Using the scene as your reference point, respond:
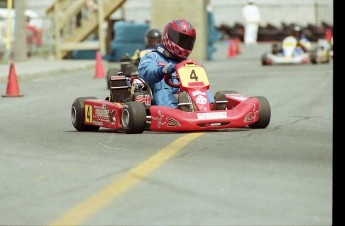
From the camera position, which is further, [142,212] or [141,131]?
[141,131]

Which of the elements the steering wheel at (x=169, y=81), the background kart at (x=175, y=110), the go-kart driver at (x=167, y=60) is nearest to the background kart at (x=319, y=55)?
the background kart at (x=175, y=110)

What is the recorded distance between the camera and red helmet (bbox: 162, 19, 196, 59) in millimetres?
12016

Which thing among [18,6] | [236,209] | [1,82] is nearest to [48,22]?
[18,6]

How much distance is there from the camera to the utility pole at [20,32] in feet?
94.8

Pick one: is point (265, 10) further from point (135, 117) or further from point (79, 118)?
point (135, 117)

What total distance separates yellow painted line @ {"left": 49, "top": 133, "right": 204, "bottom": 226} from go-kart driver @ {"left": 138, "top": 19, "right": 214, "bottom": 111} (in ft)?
5.66

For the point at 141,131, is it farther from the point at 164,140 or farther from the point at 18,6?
the point at 18,6

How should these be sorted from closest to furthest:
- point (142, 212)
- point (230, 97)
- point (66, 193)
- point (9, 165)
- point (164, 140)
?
1. point (142, 212)
2. point (66, 193)
3. point (9, 165)
4. point (164, 140)
5. point (230, 97)

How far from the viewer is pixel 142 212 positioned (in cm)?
670

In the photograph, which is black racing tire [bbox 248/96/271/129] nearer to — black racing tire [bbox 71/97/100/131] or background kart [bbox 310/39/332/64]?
black racing tire [bbox 71/97/100/131]

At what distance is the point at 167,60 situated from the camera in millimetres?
12188

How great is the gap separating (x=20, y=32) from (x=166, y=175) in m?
21.3

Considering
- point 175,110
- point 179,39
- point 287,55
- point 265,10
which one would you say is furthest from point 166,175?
point 265,10

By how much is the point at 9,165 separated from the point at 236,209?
2692 millimetres
